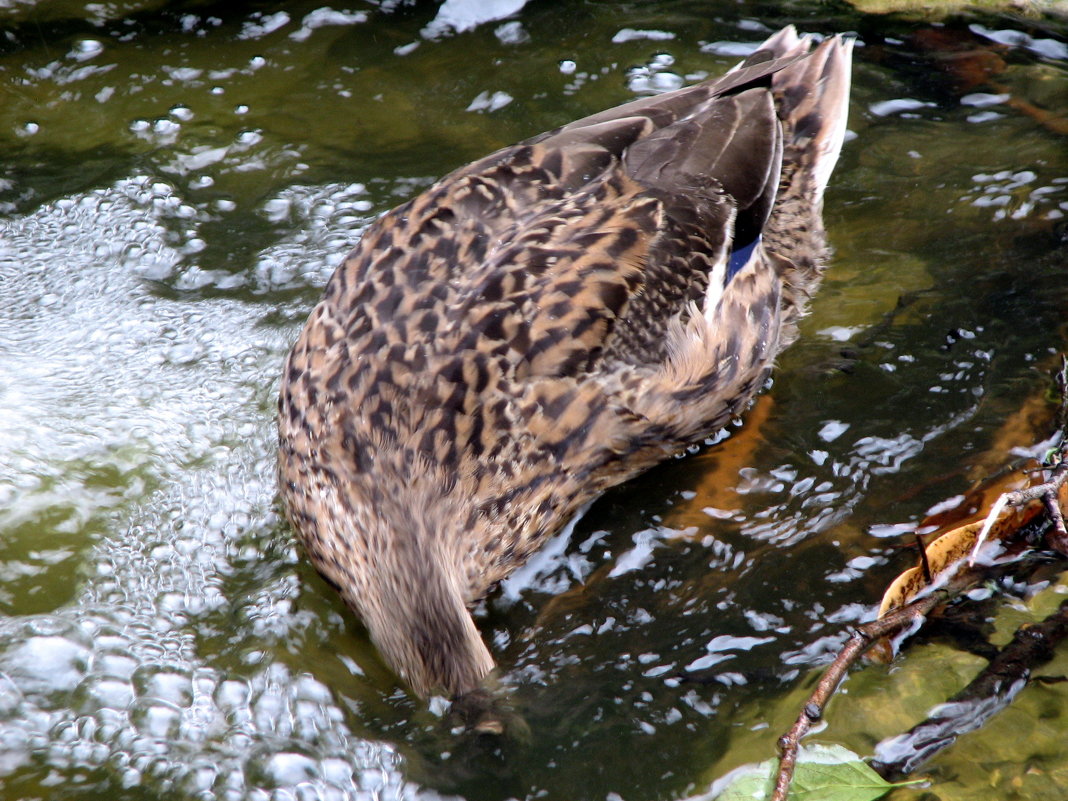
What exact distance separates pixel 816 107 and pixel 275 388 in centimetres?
261

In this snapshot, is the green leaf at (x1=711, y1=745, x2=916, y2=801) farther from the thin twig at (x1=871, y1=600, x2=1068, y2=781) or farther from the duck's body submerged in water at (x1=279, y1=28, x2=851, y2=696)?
the duck's body submerged in water at (x1=279, y1=28, x2=851, y2=696)

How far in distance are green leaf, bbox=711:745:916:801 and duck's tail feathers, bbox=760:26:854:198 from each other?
2578 mm

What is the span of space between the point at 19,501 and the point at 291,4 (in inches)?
132

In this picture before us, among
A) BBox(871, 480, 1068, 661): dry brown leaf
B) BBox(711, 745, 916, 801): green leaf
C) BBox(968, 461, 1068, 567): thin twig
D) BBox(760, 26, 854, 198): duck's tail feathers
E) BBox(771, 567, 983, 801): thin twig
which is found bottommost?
BBox(711, 745, 916, 801): green leaf

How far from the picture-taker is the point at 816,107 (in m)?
4.71

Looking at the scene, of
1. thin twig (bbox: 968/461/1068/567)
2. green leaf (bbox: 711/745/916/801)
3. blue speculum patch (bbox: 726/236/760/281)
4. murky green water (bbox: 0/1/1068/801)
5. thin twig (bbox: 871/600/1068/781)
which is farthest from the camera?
blue speculum patch (bbox: 726/236/760/281)

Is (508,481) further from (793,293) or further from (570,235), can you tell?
(793,293)

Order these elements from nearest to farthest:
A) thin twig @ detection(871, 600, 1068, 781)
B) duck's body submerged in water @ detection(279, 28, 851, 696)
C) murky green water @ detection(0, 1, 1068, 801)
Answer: thin twig @ detection(871, 600, 1068, 781) < murky green water @ detection(0, 1, 1068, 801) < duck's body submerged in water @ detection(279, 28, 851, 696)

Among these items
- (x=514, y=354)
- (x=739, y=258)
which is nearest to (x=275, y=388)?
(x=514, y=354)

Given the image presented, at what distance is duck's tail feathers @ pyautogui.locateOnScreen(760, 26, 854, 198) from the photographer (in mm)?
4652

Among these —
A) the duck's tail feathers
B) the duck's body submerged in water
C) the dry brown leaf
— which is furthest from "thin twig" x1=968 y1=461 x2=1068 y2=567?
the duck's tail feathers

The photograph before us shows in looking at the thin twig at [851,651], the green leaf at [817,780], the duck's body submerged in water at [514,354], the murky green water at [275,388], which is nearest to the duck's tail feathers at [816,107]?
the murky green water at [275,388]

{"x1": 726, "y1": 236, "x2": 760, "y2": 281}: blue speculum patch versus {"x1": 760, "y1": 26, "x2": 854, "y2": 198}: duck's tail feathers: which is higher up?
{"x1": 760, "y1": 26, "x2": 854, "y2": 198}: duck's tail feathers

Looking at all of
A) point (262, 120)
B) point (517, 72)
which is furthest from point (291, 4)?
point (517, 72)
